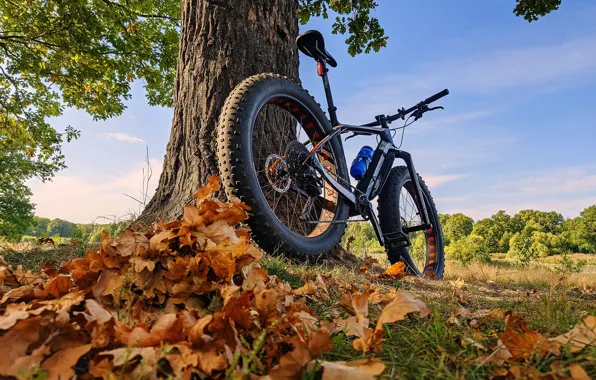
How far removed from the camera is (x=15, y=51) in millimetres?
10289

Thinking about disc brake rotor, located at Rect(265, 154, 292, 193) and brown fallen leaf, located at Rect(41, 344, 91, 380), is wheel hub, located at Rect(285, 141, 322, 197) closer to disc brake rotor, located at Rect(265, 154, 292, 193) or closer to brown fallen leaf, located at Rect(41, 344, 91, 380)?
disc brake rotor, located at Rect(265, 154, 292, 193)

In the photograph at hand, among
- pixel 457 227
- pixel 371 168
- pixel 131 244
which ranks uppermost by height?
pixel 371 168

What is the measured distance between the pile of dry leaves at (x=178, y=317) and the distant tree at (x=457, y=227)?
5604cm

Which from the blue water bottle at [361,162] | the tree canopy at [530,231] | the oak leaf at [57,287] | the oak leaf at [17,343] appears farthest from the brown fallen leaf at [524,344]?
the tree canopy at [530,231]

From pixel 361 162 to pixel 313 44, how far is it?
1.30 metres

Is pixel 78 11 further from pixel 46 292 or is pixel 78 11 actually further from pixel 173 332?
pixel 173 332

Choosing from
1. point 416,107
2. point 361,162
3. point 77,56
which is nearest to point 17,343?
point 361,162

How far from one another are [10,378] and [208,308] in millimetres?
622

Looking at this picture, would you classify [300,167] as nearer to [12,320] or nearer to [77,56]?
[12,320]

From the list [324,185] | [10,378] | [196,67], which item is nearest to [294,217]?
[324,185]

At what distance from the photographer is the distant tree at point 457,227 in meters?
54.3

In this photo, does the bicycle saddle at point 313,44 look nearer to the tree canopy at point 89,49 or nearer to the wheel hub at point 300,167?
the wheel hub at point 300,167

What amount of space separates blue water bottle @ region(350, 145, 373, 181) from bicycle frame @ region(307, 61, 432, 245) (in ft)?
0.18

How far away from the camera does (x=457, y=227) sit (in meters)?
56.1
